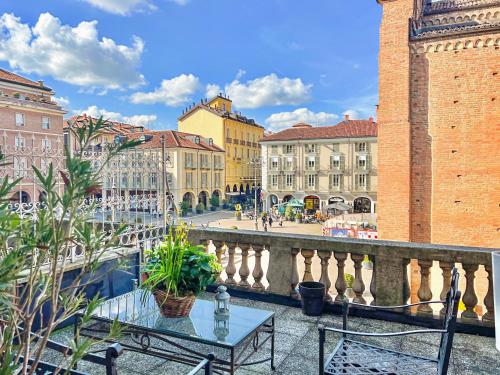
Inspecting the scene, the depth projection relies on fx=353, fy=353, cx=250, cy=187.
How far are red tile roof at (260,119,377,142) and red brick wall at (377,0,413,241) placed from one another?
27.2 m

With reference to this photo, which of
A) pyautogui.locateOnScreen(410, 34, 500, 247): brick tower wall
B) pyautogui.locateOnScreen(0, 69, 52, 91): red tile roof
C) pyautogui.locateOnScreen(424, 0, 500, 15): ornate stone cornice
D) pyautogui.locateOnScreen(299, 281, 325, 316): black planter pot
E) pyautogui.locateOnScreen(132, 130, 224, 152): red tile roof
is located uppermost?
pyautogui.locateOnScreen(0, 69, 52, 91): red tile roof

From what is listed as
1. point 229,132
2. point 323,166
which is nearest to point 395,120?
point 323,166

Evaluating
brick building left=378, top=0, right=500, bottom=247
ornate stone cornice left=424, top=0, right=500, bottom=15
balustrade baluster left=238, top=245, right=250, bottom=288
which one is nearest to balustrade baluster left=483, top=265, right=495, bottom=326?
balustrade baluster left=238, top=245, right=250, bottom=288

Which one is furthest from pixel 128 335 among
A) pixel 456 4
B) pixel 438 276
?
pixel 456 4

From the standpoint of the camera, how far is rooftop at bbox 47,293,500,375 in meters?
2.95

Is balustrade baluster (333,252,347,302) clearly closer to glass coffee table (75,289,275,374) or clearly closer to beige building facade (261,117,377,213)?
glass coffee table (75,289,275,374)

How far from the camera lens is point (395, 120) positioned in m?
10.7

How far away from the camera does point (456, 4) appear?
12.1m

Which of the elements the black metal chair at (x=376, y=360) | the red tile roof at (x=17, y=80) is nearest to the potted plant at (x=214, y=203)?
the red tile roof at (x=17, y=80)

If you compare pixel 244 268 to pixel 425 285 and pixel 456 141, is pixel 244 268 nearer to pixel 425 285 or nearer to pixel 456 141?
pixel 425 285

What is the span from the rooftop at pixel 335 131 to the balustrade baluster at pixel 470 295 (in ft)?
115

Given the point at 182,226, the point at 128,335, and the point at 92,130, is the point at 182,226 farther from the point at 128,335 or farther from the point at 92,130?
the point at 92,130

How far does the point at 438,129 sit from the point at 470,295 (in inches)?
309

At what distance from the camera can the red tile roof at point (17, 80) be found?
28.1 metres
